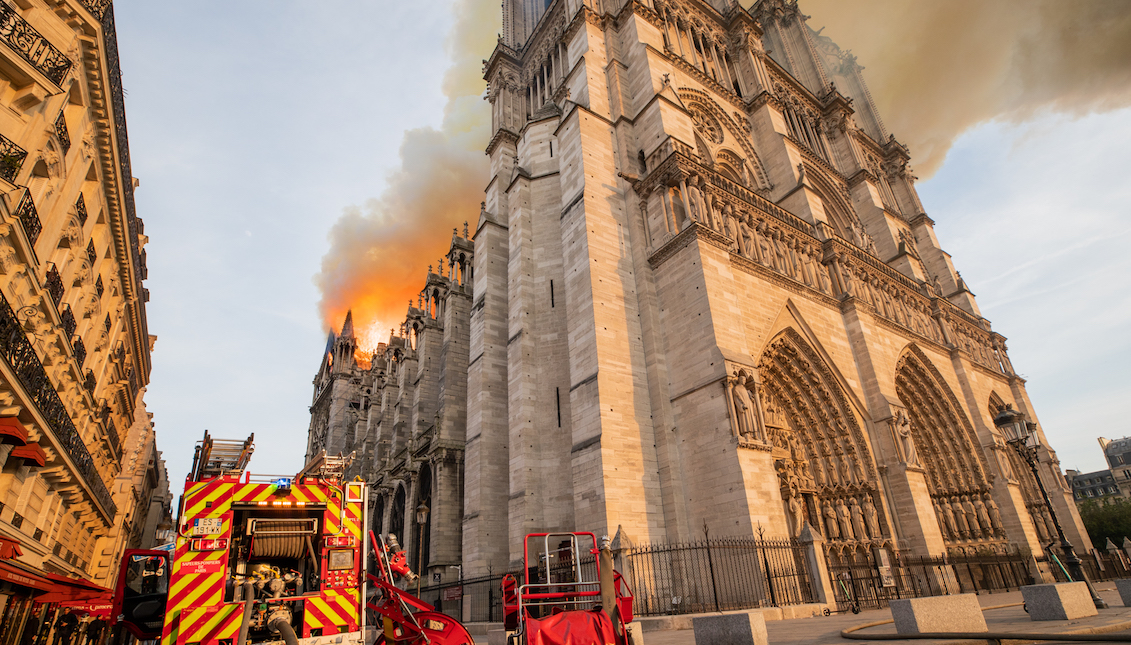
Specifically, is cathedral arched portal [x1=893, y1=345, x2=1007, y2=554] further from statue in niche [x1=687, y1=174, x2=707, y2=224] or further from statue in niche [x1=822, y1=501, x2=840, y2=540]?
statue in niche [x1=687, y1=174, x2=707, y2=224]

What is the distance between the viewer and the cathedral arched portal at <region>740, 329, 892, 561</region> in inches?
554

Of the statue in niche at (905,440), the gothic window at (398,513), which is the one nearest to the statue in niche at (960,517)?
the statue in niche at (905,440)

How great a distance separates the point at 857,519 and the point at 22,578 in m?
16.1

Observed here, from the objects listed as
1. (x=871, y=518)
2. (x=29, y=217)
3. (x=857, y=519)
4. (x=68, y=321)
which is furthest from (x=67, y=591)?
(x=871, y=518)

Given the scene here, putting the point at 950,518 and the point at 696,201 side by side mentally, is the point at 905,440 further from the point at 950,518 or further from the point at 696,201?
the point at 696,201

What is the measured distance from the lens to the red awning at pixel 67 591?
281 inches

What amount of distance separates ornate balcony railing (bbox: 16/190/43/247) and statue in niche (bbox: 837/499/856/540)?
17.1 meters

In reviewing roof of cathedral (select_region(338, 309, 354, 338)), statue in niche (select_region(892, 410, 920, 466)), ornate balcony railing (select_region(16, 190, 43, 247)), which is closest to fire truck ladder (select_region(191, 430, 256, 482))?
ornate balcony railing (select_region(16, 190, 43, 247))

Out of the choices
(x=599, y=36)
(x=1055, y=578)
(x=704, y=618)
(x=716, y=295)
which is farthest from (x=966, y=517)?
(x=599, y=36)

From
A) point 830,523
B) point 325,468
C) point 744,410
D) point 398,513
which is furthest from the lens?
point 398,513

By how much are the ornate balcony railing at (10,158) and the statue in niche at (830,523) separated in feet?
55.3

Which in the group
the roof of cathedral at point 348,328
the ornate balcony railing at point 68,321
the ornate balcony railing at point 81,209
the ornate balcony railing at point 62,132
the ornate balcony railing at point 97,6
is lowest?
the ornate balcony railing at point 68,321

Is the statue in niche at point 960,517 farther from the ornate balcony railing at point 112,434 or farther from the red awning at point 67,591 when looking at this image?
the ornate balcony railing at point 112,434

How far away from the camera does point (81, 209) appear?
373 inches
